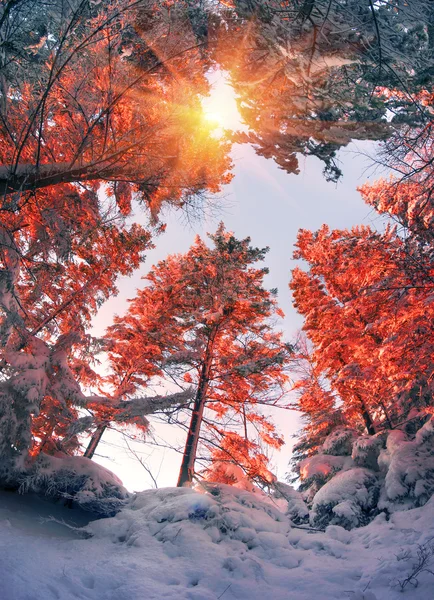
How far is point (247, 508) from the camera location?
27.0 feet

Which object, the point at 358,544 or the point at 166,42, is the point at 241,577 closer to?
the point at 358,544

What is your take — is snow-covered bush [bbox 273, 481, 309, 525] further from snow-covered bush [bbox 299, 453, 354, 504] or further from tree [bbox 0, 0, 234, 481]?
tree [bbox 0, 0, 234, 481]

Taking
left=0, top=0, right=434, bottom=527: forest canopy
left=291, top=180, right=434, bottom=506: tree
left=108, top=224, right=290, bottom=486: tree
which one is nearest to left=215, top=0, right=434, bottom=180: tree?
left=0, top=0, right=434, bottom=527: forest canopy

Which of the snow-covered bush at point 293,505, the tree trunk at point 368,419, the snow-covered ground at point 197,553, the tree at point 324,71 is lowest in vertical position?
the snow-covered ground at point 197,553

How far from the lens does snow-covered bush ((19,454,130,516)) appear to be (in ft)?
24.0

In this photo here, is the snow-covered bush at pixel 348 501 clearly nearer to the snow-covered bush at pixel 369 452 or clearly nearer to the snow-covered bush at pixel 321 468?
the snow-covered bush at pixel 369 452

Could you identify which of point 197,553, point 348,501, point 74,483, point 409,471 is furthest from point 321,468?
point 74,483

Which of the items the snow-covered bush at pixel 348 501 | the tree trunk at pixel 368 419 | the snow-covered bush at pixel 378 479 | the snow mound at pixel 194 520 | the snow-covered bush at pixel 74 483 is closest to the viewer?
the snow mound at pixel 194 520

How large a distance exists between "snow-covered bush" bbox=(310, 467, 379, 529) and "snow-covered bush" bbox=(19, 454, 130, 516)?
546cm

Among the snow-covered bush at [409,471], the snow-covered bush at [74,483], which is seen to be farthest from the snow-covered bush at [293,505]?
the snow-covered bush at [74,483]

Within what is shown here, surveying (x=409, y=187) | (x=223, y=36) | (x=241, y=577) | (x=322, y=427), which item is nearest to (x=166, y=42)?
(x=223, y=36)

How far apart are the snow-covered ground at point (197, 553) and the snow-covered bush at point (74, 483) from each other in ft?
1.12

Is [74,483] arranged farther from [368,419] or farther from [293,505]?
[368,419]

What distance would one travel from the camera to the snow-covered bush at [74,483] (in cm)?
732
